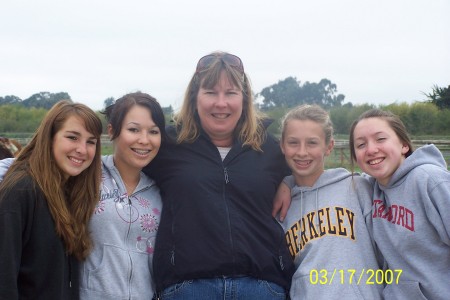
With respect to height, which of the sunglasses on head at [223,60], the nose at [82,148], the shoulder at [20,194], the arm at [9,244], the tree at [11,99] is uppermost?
the tree at [11,99]

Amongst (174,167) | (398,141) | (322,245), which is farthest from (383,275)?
(174,167)

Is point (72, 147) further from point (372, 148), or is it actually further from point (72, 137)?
point (372, 148)

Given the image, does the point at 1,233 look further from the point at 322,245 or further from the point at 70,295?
the point at 322,245

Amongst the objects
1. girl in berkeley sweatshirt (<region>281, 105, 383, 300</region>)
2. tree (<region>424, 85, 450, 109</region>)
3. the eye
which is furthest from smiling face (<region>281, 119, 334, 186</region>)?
tree (<region>424, 85, 450, 109</region>)

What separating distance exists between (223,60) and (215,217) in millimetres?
1145

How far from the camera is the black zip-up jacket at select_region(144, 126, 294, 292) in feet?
9.20

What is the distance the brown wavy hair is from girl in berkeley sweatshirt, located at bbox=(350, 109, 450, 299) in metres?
1.87

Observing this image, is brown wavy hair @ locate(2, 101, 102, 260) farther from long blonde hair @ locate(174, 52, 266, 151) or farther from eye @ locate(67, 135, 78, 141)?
long blonde hair @ locate(174, 52, 266, 151)

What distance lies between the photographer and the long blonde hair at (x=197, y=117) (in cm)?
320

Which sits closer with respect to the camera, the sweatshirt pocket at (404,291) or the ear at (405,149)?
the sweatshirt pocket at (404,291)

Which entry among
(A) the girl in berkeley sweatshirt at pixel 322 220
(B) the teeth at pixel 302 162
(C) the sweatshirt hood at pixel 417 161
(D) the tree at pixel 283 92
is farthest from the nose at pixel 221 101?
(D) the tree at pixel 283 92

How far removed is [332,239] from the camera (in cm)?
302

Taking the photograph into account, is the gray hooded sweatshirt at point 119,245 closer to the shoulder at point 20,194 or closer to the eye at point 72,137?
the shoulder at point 20,194

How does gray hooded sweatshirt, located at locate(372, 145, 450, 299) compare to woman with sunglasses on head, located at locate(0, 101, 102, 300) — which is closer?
woman with sunglasses on head, located at locate(0, 101, 102, 300)
